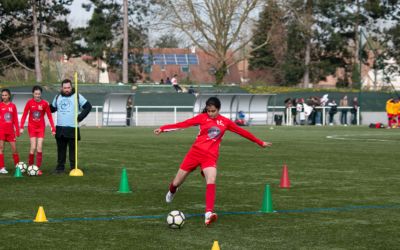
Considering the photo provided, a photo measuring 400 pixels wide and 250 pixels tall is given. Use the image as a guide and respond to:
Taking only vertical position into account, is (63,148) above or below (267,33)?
below

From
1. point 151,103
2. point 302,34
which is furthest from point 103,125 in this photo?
point 302,34

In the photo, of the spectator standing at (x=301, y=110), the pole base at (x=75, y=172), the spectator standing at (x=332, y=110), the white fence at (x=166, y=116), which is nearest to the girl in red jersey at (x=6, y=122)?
the pole base at (x=75, y=172)

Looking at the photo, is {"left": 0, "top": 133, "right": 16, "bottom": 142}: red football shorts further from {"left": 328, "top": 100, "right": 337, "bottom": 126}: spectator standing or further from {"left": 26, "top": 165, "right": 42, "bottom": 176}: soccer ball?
{"left": 328, "top": 100, "right": 337, "bottom": 126}: spectator standing

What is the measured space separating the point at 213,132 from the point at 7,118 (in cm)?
776

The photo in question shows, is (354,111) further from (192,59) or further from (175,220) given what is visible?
(192,59)

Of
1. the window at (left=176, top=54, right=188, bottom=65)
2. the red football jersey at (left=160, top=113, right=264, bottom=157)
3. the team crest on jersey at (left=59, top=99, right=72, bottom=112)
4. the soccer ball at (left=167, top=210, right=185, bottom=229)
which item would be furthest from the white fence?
the window at (left=176, top=54, right=188, bottom=65)

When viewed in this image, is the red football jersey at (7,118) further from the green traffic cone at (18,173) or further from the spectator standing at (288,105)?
the spectator standing at (288,105)

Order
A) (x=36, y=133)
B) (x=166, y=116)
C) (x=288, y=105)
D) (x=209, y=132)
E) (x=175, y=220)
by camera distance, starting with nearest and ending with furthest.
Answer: (x=175, y=220), (x=209, y=132), (x=36, y=133), (x=166, y=116), (x=288, y=105)

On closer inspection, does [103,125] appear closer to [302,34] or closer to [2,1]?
[2,1]

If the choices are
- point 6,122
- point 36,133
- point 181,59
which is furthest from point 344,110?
point 181,59

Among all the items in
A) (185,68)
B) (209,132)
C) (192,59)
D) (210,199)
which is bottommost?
(210,199)

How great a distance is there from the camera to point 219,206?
1243cm

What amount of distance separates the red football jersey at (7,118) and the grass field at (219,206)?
126cm

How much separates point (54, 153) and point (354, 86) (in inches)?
1723
